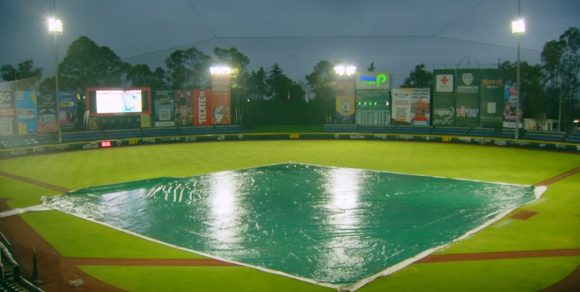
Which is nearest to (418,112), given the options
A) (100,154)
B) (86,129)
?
(100,154)

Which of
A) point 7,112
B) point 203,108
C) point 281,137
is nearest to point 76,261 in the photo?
point 7,112

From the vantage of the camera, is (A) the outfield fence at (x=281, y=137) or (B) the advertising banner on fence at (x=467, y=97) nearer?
(A) the outfield fence at (x=281, y=137)

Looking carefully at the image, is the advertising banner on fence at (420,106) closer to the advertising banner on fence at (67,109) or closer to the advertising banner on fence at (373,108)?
the advertising banner on fence at (373,108)

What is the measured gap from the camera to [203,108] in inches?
1682

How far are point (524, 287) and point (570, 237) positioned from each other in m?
3.96

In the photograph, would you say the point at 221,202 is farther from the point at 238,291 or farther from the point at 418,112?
the point at 418,112

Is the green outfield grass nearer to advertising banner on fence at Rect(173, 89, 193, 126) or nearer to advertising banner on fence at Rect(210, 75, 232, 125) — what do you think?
advertising banner on fence at Rect(173, 89, 193, 126)

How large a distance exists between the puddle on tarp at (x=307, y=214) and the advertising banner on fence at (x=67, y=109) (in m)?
24.7

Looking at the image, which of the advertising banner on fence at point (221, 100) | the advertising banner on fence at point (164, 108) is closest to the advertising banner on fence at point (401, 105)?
the advertising banner on fence at point (221, 100)

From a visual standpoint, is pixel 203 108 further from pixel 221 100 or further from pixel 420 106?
pixel 420 106

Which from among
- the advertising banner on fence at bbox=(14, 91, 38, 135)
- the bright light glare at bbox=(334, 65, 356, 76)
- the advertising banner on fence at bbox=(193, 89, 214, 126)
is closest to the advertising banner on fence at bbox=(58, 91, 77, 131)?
the advertising banner on fence at bbox=(14, 91, 38, 135)

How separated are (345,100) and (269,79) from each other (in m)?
20.8

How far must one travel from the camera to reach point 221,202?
15.3m

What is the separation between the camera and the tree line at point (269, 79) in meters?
49.5
